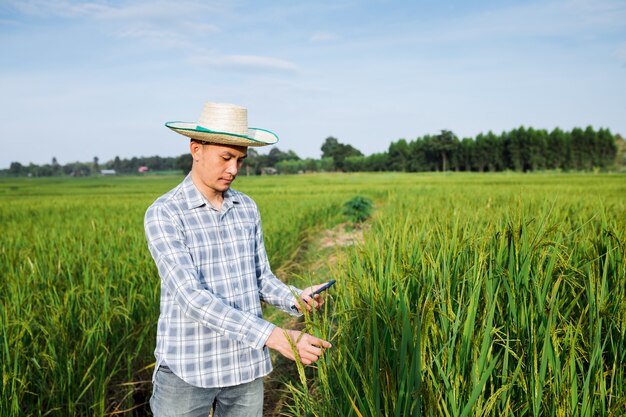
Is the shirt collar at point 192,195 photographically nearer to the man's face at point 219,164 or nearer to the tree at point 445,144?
the man's face at point 219,164

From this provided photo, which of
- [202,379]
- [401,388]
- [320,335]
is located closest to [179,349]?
[202,379]

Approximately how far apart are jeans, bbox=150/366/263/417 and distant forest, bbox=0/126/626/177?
54346mm

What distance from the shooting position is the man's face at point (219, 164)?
5.44 feet

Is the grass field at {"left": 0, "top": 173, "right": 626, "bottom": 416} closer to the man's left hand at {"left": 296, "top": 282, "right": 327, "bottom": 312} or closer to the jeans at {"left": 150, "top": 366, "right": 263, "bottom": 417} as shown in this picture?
the man's left hand at {"left": 296, "top": 282, "right": 327, "bottom": 312}

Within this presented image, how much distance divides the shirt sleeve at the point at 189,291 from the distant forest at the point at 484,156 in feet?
179

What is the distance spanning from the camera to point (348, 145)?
104 metres

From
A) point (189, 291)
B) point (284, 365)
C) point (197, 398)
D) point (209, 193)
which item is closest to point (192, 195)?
point (209, 193)

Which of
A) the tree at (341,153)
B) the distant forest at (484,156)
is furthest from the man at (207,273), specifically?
the tree at (341,153)

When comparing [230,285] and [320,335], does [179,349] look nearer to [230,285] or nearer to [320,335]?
[230,285]

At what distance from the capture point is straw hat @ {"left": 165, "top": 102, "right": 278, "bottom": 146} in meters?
1.61

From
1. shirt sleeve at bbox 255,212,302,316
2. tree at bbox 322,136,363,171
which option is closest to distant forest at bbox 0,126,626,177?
tree at bbox 322,136,363,171

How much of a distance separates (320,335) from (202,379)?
1.66 feet

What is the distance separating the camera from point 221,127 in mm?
1643

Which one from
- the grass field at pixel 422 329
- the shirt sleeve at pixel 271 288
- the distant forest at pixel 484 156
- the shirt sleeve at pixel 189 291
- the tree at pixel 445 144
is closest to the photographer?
the grass field at pixel 422 329
